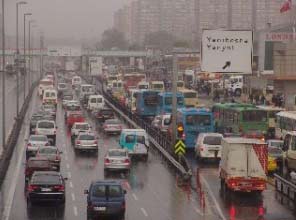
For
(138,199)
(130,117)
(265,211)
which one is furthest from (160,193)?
(130,117)

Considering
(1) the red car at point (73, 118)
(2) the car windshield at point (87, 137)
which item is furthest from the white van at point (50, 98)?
(2) the car windshield at point (87, 137)

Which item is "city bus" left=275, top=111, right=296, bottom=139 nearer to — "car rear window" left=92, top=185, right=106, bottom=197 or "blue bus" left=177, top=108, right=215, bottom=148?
"blue bus" left=177, top=108, right=215, bottom=148

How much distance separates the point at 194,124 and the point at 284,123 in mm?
5263

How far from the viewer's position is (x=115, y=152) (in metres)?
36.8

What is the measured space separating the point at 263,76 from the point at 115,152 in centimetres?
4850

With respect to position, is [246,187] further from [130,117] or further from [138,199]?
[130,117]

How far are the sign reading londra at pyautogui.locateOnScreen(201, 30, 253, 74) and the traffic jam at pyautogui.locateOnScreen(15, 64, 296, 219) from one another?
3.28 m

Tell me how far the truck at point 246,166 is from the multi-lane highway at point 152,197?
499mm

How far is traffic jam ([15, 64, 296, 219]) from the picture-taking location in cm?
2620

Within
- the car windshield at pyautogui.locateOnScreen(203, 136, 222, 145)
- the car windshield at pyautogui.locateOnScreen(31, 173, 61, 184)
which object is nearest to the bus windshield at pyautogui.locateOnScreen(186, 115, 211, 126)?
the car windshield at pyautogui.locateOnScreen(203, 136, 222, 145)

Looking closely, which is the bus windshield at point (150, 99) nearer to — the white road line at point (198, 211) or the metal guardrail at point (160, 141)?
the metal guardrail at point (160, 141)

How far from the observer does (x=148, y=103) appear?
66938 millimetres

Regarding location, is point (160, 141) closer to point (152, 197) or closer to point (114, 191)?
point (152, 197)

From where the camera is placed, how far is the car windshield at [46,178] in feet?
86.6
